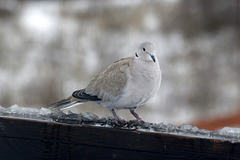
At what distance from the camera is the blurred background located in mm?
5668

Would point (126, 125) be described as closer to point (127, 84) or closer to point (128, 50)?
point (127, 84)

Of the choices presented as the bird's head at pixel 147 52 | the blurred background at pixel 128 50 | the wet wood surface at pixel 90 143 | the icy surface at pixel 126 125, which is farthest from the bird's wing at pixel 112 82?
the blurred background at pixel 128 50

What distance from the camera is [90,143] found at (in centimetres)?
116

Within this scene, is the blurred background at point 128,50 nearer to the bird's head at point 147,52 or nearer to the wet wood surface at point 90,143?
the bird's head at point 147,52

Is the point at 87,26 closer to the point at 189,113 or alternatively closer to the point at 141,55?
the point at 189,113

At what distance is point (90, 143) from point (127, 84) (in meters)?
0.64

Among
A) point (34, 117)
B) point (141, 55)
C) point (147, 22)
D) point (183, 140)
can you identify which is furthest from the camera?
point (147, 22)

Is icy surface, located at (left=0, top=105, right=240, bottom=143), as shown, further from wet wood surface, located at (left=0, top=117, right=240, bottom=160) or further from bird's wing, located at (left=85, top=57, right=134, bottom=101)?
bird's wing, located at (left=85, top=57, right=134, bottom=101)

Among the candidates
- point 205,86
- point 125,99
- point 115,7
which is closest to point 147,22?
point 115,7

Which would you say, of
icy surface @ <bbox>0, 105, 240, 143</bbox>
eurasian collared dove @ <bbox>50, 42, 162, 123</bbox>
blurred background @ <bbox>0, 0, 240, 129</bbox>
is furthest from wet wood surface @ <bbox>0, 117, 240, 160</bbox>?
blurred background @ <bbox>0, 0, 240, 129</bbox>

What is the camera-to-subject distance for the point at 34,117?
4.18 ft

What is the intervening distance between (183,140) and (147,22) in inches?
222

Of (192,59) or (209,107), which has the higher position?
(192,59)

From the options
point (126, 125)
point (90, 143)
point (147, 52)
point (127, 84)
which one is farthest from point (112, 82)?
point (90, 143)
